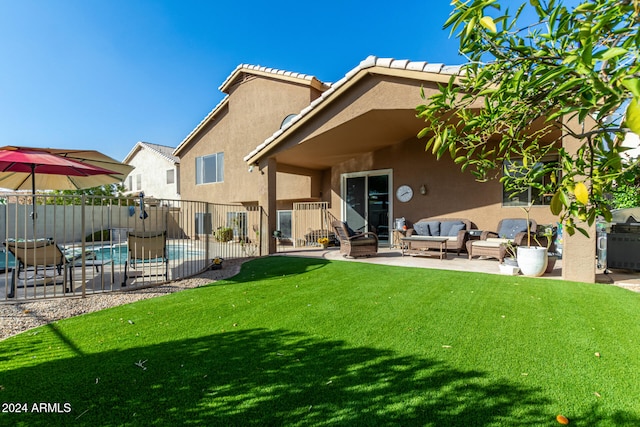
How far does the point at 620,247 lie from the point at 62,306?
37.4ft

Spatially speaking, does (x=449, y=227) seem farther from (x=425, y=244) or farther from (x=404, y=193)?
(x=404, y=193)

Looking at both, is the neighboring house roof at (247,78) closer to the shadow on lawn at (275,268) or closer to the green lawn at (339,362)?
the shadow on lawn at (275,268)

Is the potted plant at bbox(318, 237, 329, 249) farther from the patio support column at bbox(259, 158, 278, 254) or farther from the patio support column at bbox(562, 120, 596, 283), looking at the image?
the patio support column at bbox(562, 120, 596, 283)

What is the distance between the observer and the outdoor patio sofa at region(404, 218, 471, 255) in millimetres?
9727

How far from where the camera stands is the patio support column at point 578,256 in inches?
233

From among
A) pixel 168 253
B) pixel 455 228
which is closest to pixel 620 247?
pixel 455 228

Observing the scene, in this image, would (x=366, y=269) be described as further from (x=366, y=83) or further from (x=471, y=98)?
(x=471, y=98)

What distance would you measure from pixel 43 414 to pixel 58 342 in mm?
1570

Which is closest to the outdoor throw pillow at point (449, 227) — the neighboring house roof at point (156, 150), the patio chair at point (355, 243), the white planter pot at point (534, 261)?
the patio chair at point (355, 243)

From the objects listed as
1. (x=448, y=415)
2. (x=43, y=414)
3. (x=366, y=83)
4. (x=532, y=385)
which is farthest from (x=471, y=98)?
(x=366, y=83)

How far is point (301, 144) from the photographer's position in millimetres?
9977

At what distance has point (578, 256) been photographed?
239 inches

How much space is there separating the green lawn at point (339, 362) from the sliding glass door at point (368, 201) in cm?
728

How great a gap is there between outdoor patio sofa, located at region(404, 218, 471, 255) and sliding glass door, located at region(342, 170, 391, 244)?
58.5 inches
